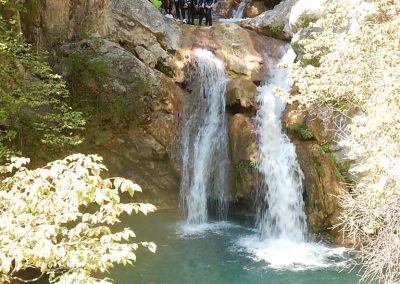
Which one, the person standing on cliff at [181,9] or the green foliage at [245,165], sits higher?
the person standing on cliff at [181,9]

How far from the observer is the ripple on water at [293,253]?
370 inches

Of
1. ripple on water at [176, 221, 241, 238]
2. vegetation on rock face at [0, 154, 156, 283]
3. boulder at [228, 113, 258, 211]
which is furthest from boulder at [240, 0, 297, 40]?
vegetation on rock face at [0, 154, 156, 283]

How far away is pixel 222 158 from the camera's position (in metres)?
12.9

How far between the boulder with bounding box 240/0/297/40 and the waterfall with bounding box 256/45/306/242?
457 cm

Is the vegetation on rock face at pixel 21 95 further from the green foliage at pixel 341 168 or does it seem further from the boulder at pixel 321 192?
the green foliage at pixel 341 168

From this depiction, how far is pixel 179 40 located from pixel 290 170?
21.1 feet

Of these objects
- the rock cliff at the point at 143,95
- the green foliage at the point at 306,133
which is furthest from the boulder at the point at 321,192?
the green foliage at the point at 306,133

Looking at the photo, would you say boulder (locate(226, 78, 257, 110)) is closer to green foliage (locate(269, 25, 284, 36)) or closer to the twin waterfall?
the twin waterfall

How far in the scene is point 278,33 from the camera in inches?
621

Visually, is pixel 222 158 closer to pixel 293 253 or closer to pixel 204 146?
pixel 204 146

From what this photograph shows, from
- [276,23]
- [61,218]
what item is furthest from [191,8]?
[61,218]

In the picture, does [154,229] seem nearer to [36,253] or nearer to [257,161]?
[257,161]

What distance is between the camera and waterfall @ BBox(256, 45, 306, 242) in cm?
1131

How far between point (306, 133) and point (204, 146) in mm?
3441
